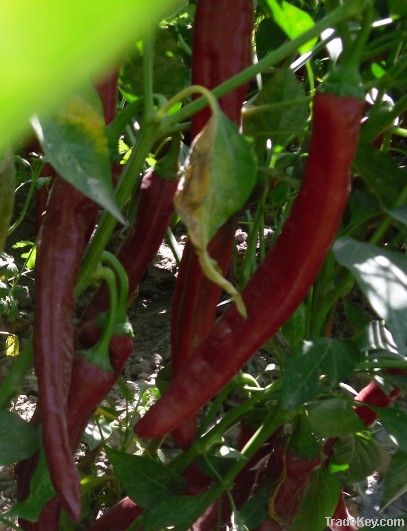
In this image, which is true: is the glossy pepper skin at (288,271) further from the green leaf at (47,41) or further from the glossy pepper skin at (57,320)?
the green leaf at (47,41)

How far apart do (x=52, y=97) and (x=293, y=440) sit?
996 millimetres

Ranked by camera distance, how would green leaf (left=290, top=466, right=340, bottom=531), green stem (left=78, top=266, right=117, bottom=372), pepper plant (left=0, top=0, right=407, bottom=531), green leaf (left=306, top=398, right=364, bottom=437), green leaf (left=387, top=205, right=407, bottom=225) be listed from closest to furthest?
1. pepper plant (left=0, top=0, right=407, bottom=531)
2. green leaf (left=387, top=205, right=407, bottom=225)
3. green stem (left=78, top=266, right=117, bottom=372)
4. green leaf (left=306, top=398, right=364, bottom=437)
5. green leaf (left=290, top=466, right=340, bottom=531)

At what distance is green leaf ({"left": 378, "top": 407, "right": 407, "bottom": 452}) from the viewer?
2.83 ft

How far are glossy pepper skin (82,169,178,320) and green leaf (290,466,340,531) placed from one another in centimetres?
42

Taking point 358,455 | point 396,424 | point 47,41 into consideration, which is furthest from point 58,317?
point 47,41

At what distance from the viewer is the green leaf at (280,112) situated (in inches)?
29.8

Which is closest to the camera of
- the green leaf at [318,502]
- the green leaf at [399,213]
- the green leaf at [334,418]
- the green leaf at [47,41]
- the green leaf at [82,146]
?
the green leaf at [47,41]

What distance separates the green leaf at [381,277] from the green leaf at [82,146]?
0.24 metres

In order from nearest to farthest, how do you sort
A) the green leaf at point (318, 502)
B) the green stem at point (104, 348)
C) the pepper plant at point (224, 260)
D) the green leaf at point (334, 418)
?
Answer: the pepper plant at point (224, 260) → the green stem at point (104, 348) → the green leaf at point (334, 418) → the green leaf at point (318, 502)

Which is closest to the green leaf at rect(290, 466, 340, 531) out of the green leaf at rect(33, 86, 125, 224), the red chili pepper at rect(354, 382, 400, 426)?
the red chili pepper at rect(354, 382, 400, 426)

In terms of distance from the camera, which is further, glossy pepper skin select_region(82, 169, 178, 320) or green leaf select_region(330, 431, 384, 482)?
green leaf select_region(330, 431, 384, 482)

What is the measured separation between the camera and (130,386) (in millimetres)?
1568

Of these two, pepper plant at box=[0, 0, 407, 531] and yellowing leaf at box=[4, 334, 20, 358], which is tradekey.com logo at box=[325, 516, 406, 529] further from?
yellowing leaf at box=[4, 334, 20, 358]

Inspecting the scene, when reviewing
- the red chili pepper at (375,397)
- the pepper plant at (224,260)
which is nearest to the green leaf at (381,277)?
the pepper plant at (224,260)
